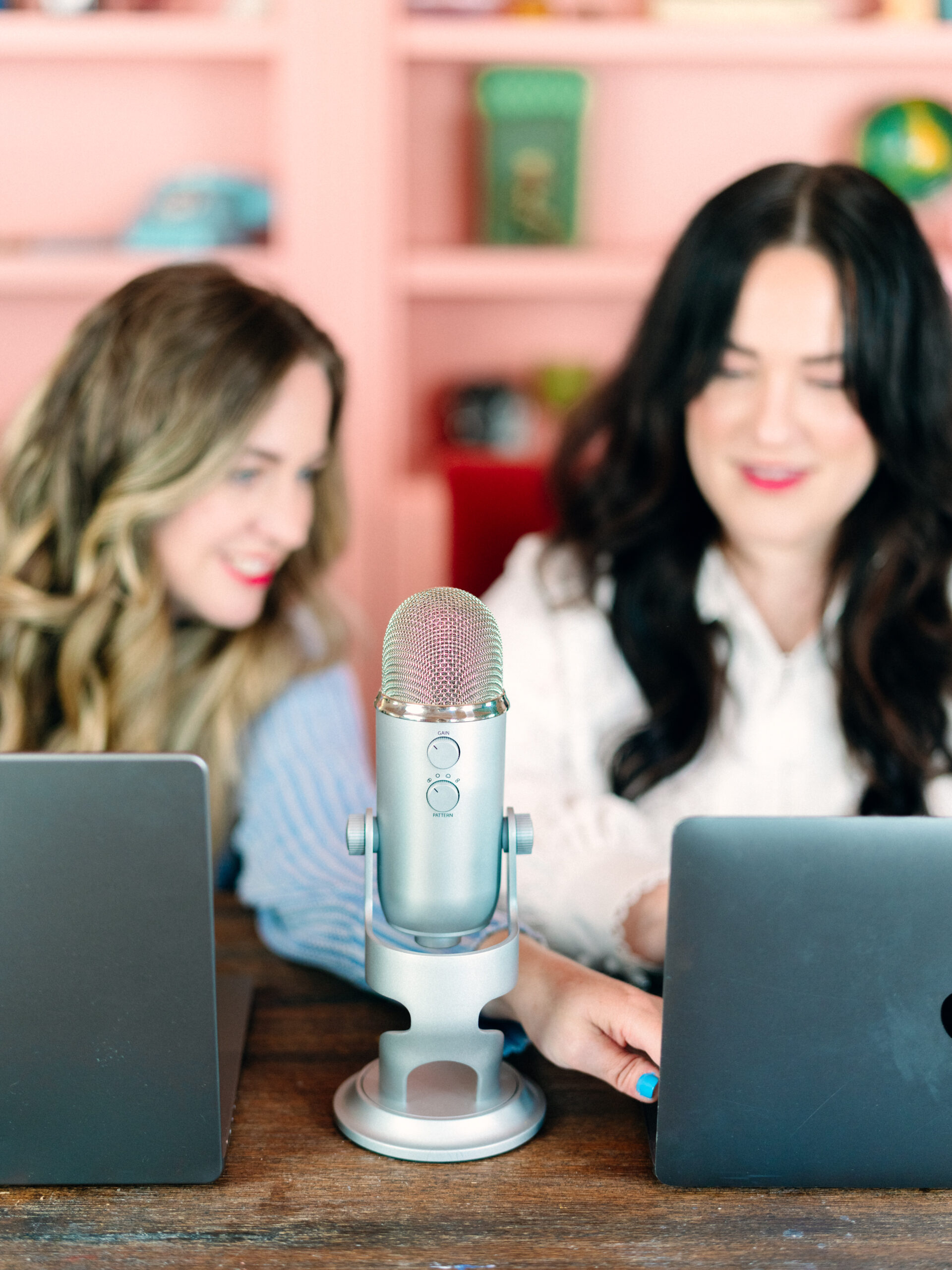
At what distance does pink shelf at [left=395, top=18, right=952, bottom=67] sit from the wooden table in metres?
2.09

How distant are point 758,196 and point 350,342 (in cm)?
123

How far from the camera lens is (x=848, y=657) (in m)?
1.43

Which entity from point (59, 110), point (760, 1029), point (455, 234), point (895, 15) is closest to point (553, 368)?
point (455, 234)

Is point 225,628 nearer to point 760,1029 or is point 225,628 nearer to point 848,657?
point 848,657

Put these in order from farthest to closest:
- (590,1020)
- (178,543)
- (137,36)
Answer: (137,36) → (178,543) → (590,1020)

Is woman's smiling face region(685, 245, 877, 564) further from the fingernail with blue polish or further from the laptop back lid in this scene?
the laptop back lid

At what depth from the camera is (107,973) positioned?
73 cm

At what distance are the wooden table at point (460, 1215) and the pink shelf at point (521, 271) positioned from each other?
6.30 feet

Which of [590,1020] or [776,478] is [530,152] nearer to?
[776,478]

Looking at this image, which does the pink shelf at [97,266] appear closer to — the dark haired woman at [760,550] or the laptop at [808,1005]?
the dark haired woman at [760,550]

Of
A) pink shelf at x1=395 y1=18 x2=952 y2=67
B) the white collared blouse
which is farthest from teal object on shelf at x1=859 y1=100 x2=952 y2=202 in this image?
the white collared blouse

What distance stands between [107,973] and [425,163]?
2318 mm

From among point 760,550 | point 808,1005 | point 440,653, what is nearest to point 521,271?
point 760,550

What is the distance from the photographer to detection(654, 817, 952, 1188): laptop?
0.71m
